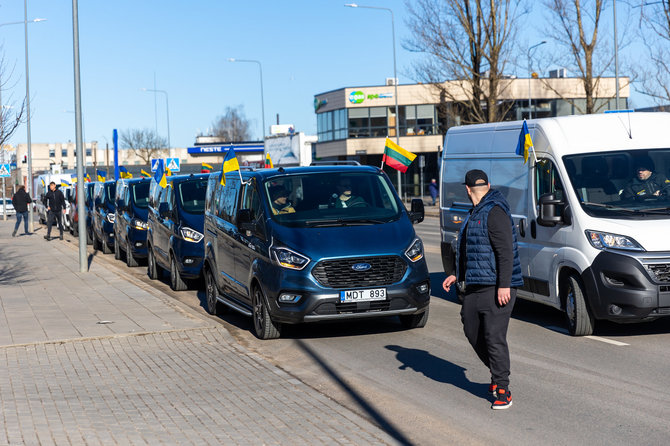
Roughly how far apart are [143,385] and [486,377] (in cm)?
296

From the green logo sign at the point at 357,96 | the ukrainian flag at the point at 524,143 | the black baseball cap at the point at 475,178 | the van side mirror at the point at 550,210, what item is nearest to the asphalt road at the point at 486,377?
the van side mirror at the point at 550,210

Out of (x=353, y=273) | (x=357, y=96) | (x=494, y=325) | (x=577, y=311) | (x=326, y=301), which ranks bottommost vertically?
(x=577, y=311)

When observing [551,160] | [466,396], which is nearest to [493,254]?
[466,396]

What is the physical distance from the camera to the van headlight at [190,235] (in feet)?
50.9

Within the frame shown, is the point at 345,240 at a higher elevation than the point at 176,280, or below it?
higher

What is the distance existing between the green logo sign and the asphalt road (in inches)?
2392

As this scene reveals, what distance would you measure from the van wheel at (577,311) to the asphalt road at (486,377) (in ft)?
0.37

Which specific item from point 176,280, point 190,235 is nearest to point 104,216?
point 176,280

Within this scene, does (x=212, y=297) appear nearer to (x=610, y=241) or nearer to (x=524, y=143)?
(x=524, y=143)

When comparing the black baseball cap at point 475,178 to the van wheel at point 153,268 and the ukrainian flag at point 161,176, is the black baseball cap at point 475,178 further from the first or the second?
the van wheel at point 153,268

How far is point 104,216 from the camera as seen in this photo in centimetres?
2552

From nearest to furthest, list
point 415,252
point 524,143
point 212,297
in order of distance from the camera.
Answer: point 415,252 < point 524,143 < point 212,297

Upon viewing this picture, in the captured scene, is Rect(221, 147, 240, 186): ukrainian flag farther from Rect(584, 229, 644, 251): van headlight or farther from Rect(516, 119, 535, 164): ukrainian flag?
Rect(584, 229, 644, 251): van headlight

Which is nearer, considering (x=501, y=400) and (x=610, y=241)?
(x=501, y=400)
